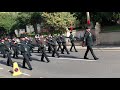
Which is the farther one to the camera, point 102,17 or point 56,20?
point 56,20

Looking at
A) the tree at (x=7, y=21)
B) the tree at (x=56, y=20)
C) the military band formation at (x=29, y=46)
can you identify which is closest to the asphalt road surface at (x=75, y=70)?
the military band formation at (x=29, y=46)

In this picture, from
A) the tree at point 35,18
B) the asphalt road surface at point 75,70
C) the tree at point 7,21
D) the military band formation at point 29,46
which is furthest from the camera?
the tree at point 7,21

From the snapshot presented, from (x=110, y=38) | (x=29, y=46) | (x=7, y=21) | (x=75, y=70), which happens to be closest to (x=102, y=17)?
(x=110, y=38)

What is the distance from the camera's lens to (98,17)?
29.1 m

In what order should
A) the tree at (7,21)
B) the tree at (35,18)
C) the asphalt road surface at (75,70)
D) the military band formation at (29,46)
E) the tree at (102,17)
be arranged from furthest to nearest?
the tree at (7,21)
the tree at (35,18)
the tree at (102,17)
the military band formation at (29,46)
the asphalt road surface at (75,70)

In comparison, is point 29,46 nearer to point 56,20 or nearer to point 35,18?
point 56,20

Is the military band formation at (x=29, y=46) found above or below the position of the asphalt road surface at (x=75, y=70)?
above

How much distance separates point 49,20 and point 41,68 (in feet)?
70.9

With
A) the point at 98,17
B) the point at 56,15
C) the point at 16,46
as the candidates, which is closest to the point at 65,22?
the point at 56,15

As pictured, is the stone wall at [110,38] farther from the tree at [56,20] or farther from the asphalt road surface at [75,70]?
the tree at [56,20]

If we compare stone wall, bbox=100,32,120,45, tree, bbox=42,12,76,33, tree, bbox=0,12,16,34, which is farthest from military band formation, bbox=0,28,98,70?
tree, bbox=0,12,16,34

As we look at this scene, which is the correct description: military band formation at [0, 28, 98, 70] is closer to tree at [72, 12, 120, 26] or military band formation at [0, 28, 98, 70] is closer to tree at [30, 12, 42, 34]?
tree at [72, 12, 120, 26]
